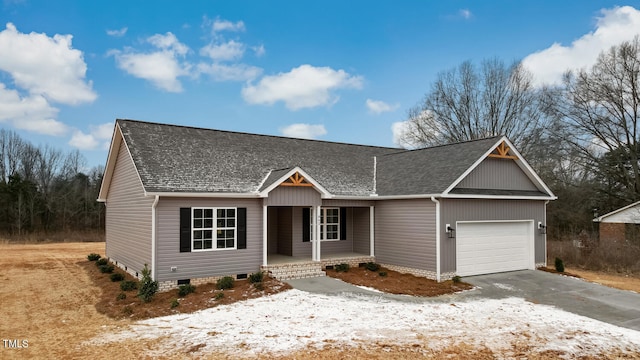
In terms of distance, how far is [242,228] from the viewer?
13750 mm

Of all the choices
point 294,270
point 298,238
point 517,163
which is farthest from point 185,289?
point 517,163

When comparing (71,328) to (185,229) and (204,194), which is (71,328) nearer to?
(185,229)

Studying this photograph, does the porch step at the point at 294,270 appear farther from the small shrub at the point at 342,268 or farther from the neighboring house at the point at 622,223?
the neighboring house at the point at 622,223

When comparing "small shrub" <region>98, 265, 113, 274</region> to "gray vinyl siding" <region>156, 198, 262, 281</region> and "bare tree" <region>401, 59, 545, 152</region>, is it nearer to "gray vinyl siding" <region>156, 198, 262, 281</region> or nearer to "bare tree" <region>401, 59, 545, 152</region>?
"gray vinyl siding" <region>156, 198, 262, 281</region>

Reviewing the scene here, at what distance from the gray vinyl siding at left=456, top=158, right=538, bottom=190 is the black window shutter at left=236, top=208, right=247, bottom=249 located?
7662mm

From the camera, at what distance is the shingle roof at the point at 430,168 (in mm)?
14719

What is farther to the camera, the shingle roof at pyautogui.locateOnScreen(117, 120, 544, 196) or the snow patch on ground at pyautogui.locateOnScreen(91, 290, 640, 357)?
the shingle roof at pyautogui.locateOnScreen(117, 120, 544, 196)

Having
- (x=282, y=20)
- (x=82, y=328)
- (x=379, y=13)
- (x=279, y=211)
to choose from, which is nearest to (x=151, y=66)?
(x=282, y=20)

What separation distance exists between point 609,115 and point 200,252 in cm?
2804

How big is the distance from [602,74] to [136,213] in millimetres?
29269

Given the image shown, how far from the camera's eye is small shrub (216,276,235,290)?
12523 mm

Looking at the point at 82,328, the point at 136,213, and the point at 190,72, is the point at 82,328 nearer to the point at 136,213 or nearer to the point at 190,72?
the point at 136,213

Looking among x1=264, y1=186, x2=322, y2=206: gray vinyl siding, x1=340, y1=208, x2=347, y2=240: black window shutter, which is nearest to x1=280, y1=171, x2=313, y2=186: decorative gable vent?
x1=264, y1=186, x2=322, y2=206: gray vinyl siding

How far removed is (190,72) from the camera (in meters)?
21.8
